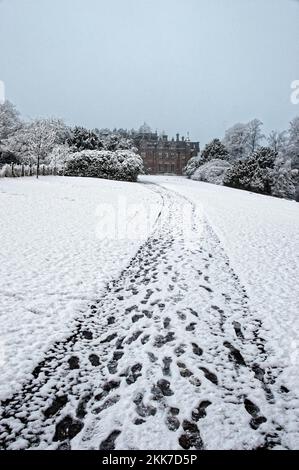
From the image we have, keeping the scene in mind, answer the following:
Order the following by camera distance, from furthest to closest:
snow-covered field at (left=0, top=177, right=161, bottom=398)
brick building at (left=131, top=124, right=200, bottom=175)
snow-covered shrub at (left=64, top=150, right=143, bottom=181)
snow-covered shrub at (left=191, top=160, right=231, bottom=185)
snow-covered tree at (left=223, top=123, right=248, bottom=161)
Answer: brick building at (left=131, top=124, right=200, bottom=175)
snow-covered tree at (left=223, top=123, right=248, bottom=161)
snow-covered shrub at (left=191, top=160, right=231, bottom=185)
snow-covered shrub at (left=64, top=150, right=143, bottom=181)
snow-covered field at (left=0, top=177, right=161, bottom=398)

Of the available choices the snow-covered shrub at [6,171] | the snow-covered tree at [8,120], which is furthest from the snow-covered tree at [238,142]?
the snow-covered shrub at [6,171]

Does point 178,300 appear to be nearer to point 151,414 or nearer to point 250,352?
point 250,352

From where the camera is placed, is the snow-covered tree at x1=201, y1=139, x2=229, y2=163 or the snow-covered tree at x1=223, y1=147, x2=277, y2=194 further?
the snow-covered tree at x1=201, y1=139, x2=229, y2=163

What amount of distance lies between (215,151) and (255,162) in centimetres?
1485

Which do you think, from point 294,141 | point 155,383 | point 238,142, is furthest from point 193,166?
point 155,383

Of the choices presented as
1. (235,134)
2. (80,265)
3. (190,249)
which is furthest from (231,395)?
(235,134)

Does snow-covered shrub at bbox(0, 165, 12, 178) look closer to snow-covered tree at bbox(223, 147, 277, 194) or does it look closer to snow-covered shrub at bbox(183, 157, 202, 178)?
snow-covered tree at bbox(223, 147, 277, 194)

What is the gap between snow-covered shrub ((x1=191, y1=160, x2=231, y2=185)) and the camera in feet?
118

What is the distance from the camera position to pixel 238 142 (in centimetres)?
4800

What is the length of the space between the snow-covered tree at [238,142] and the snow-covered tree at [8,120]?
33.9 m

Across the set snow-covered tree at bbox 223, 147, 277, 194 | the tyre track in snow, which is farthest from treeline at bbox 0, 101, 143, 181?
the tyre track in snow

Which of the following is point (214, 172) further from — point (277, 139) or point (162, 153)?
point (162, 153)

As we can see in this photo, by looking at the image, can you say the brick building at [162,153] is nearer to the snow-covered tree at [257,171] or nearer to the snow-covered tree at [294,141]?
the snow-covered tree at [294,141]

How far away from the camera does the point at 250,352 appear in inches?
144
